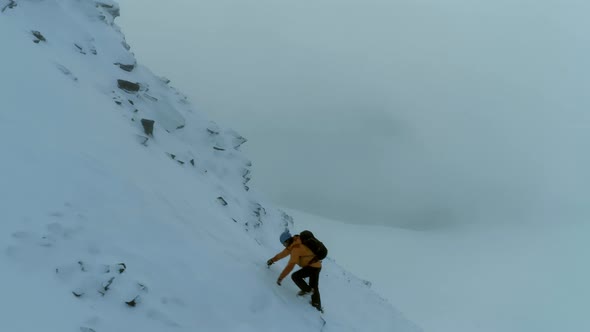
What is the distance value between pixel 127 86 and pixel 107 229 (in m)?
14.1

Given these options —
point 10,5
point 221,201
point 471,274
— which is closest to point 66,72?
point 10,5

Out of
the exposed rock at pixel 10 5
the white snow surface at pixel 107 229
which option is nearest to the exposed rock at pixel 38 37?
the white snow surface at pixel 107 229

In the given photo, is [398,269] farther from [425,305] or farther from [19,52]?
[19,52]

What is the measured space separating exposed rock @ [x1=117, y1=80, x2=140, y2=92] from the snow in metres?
51.2

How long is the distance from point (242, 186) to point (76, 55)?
1017cm

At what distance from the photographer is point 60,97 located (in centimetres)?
1484

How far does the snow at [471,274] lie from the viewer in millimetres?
77688

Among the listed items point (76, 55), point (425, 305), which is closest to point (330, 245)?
point (425, 305)

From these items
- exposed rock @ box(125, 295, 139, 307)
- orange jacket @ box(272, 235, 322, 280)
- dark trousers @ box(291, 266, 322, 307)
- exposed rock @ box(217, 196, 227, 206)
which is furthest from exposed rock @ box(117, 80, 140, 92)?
exposed rock @ box(125, 295, 139, 307)

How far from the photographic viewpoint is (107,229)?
393 inches

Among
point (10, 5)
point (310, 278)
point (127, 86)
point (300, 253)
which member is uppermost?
point (10, 5)

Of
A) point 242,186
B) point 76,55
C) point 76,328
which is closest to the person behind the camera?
point 76,328

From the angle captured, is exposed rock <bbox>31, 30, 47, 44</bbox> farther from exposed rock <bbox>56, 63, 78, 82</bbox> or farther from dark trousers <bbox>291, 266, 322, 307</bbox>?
dark trousers <bbox>291, 266, 322, 307</bbox>

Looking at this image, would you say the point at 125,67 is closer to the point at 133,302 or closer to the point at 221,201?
the point at 221,201
